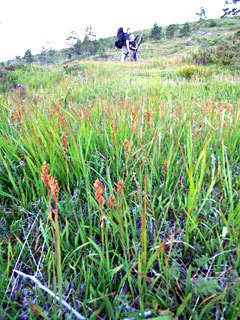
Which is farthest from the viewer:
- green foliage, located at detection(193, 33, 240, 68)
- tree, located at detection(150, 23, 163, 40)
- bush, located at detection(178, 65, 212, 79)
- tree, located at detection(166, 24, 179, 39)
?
tree, located at detection(150, 23, 163, 40)

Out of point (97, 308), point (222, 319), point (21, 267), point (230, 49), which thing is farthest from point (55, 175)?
point (230, 49)

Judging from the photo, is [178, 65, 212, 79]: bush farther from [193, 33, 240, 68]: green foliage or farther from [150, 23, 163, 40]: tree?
[150, 23, 163, 40]: tree

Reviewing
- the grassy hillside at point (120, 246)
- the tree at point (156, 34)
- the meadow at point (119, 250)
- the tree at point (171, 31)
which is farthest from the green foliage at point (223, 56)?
the tree at point (156, 34)

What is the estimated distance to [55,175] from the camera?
123cm

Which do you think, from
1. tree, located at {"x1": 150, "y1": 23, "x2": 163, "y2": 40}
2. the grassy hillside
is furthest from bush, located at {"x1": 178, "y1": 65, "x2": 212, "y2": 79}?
tree, located at {"x1": 150, "y1": 23, "x2": 163, "y2": 40}

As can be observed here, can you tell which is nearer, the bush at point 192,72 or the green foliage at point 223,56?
the bush at point 192,72

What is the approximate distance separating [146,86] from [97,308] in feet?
12.8

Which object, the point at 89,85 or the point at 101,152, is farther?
the point at 89,85

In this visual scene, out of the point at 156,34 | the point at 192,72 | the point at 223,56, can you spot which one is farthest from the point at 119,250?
the point at 156,34

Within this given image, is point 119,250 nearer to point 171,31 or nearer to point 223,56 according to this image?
point 223,56

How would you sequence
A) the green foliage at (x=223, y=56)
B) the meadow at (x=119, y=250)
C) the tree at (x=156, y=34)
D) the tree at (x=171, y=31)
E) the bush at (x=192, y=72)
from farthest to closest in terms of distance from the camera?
the tree at (x=156, y=34) → the tree at (x=171, y=31) → the green foliage at (x=223, y=56) → the bush at (x=192, y=72) → the meadow at (x=119, y=250)

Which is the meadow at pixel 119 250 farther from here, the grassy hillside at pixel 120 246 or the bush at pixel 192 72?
the bush at pixel 192 72

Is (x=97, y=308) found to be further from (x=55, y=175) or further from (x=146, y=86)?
(x=146, y=86)

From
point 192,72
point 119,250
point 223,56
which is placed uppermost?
point 223,56
